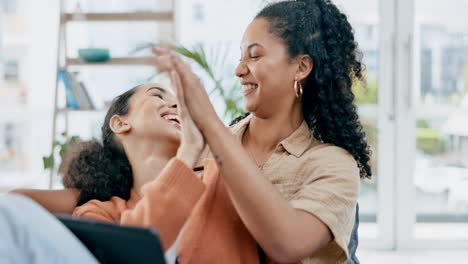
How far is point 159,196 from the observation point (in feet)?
4.56

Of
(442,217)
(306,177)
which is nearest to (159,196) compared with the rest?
(306,177)

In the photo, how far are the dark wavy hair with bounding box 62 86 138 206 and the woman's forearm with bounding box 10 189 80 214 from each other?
0.9 inches

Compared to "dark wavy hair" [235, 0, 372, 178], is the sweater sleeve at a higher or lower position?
lower

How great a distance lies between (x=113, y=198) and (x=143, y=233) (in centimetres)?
65

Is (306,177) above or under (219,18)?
under

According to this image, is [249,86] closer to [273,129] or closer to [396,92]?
[273,129]

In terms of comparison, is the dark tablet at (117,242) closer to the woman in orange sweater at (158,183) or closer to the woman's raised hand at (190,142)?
the woman in orange sweater at (158,183)

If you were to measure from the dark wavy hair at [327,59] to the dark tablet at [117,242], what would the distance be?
2.53 ft

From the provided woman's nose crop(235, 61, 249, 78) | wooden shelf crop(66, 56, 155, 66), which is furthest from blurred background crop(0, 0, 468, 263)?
woman's nose crop(235, 61, 249, 78)

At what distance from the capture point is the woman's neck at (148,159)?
5.53 feet

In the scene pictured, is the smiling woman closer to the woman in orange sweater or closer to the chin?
the woman in orange sweater

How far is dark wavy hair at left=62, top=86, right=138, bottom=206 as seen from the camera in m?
1.71

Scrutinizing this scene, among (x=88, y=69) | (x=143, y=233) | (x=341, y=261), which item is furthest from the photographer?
(x=88, y=69)

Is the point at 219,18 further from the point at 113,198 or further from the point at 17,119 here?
the point at 113,198
